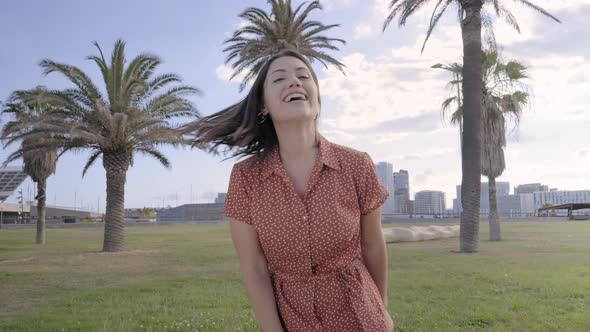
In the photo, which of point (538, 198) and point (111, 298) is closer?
point (111, 298)

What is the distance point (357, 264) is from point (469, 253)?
659 inches

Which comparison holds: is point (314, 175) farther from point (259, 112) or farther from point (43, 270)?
point (43, 270)

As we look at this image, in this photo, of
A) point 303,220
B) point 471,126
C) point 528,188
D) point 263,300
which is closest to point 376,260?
point 303,220

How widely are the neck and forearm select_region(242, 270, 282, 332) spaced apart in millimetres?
528

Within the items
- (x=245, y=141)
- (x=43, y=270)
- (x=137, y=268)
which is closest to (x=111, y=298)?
(x=137, y=268)

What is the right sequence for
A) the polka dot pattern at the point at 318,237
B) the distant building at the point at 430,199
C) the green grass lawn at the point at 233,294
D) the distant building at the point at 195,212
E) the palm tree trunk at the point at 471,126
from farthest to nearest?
the distant building at the point at 430,199
the distant building at the point at 195,212
the palm tree trunk at the point at 471,126
the green grass lawn at the point at 233,294
the polka dot pattern at the point at 318,237

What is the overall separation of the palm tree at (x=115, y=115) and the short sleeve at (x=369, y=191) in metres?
19.1

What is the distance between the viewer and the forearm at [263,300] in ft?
6.98

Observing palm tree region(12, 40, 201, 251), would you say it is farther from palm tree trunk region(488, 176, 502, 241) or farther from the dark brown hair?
the dark brown hair

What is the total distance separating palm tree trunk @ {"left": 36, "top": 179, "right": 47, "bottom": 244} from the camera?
92.8 feet

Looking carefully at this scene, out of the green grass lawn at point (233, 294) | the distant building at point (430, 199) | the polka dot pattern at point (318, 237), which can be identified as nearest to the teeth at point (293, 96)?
the polka dot pattern at point (318, 237)

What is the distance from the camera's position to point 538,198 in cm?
15475

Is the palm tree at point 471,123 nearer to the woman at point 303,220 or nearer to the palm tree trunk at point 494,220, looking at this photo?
the palm tree trunk at point 494,220

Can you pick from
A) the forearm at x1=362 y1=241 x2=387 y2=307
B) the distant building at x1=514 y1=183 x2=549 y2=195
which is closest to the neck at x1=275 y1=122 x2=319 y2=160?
the forearm at x1=362 y1=241 x2=387 y2=307
